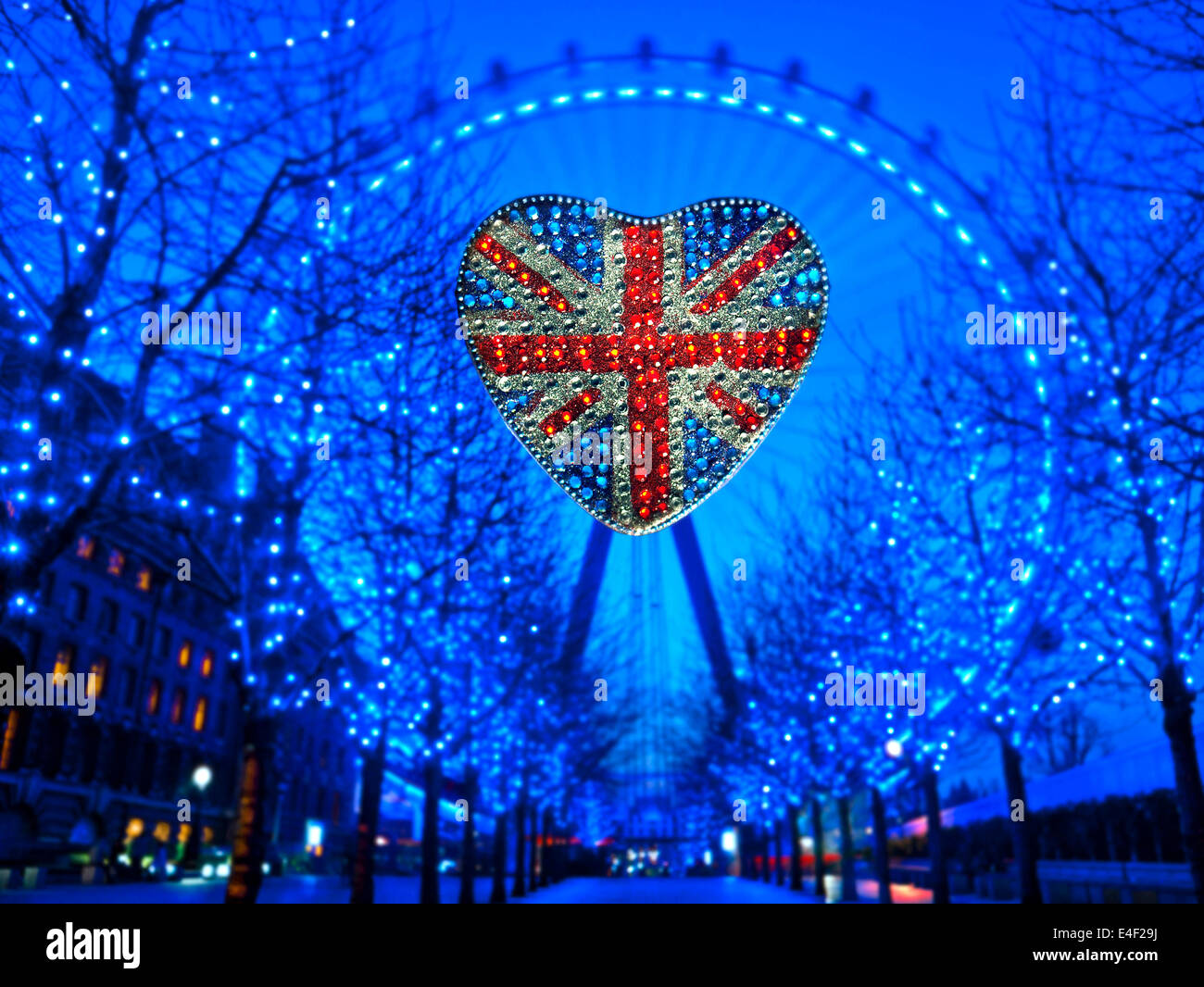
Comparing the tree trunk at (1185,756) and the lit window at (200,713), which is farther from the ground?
the lit window at (200,713)

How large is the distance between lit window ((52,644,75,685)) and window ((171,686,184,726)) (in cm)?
958

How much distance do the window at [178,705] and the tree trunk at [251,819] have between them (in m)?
36.6

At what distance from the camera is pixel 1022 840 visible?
20484 millimetres

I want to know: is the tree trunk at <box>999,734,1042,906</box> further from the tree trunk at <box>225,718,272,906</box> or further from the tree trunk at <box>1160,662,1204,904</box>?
the tree trunk at <box>225,718,272,906</box>

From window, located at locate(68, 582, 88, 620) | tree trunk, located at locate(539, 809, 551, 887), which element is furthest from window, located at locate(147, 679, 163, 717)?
tree trunk, located at locate(539, 809, 551, 887)

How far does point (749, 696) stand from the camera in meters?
48.0

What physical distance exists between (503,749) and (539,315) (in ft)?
69.6

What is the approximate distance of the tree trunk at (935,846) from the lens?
24969 millimetres

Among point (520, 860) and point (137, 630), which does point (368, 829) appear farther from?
point (137, 630)

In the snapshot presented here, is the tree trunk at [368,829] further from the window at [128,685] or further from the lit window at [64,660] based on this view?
the window at [128,685]

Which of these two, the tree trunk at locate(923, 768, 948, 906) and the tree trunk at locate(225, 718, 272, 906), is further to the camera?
the tree trunk at locate(923, 768, 948, 906)

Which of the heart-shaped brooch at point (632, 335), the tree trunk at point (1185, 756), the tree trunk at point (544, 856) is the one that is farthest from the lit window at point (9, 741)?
the tree trunk at point (1185, 756)

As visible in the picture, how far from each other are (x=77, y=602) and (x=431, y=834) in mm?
23436

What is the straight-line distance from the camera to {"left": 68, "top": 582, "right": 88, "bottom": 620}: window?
4112cm
